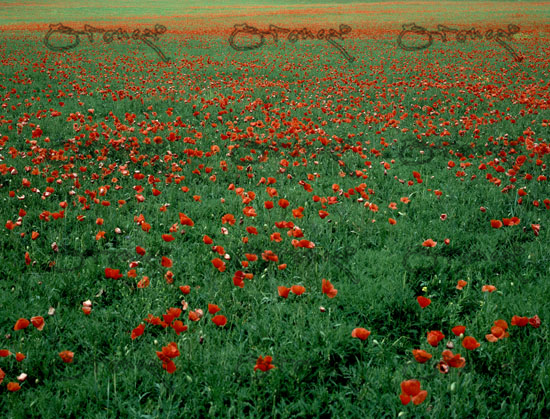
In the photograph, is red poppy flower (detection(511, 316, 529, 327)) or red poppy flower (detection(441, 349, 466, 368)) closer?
red poppy flower (detection(441, 349, 466, 368))

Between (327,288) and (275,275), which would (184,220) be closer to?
(275,275)

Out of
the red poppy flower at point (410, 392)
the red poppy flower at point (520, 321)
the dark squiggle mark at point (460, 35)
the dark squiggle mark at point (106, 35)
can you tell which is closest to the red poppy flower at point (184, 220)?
the red poppy flower at point (410, 392)

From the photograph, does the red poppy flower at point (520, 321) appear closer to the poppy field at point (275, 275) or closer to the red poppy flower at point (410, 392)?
the poppy field at point (275, 275)

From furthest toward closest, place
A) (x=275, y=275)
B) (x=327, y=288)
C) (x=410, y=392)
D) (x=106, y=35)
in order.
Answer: (x=106, y=35) < (x=275, y=275) < (x=327, y=288) < (x=410, y=392)

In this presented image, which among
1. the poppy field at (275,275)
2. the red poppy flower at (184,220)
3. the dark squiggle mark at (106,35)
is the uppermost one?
the dark squiggle mark at (106,35)

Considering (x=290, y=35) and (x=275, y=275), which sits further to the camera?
(x=290, y=35)

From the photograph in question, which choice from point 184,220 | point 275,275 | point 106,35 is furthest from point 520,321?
point 106,35

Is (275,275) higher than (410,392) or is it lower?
lower

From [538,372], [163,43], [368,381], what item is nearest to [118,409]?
[368,381]

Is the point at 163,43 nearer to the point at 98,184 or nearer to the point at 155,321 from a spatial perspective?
the point at 98,184

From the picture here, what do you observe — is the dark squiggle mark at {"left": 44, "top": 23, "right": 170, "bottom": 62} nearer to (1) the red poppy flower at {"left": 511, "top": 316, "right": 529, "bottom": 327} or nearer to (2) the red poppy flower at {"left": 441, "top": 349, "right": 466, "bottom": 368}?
(1) the red poppy flower at {"left": 511, "top": 316, "right": 529, "bottom": 327}

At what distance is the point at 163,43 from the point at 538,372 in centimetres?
2193

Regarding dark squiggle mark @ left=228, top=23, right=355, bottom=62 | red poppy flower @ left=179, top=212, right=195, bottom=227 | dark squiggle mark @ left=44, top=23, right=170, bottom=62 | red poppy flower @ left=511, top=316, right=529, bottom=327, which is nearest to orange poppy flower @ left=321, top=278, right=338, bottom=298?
red poppy flower @ left=511, top=316, right=529, bottom=327

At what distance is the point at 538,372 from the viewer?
7.43 ft
